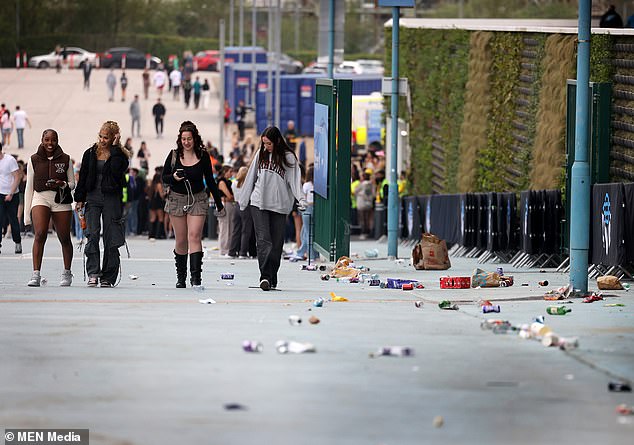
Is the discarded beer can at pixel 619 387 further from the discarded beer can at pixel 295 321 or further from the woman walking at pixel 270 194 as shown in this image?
the woman walking at pixel 270 194

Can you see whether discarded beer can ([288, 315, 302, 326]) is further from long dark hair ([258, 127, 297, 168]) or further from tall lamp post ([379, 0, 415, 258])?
tall lamp post ([379, 0, 415, 258])

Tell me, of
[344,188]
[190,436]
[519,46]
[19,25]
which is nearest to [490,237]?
[344,188]

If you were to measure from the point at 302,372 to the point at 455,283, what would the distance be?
23.6 feet

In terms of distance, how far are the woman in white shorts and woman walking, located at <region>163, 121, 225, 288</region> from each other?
3.81ft

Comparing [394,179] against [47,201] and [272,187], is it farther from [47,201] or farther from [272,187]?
[47,201]

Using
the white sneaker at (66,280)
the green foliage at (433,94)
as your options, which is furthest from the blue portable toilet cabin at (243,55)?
the white sneaker at (66,280)

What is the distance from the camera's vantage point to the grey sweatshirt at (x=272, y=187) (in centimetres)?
1540

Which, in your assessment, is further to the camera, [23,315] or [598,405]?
[23,315]

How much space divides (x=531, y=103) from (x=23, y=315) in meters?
13.6

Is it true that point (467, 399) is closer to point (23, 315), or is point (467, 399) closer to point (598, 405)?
point (598, 405)

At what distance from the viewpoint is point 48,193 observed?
15688mm

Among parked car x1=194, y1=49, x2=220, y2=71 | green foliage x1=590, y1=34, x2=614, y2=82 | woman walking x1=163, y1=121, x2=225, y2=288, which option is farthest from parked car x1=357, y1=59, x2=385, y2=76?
woman walking x1=163, y1=121, x2=225, y2=288

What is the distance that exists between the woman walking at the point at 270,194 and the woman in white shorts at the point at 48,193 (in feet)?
6.22

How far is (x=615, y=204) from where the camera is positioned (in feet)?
54.9
